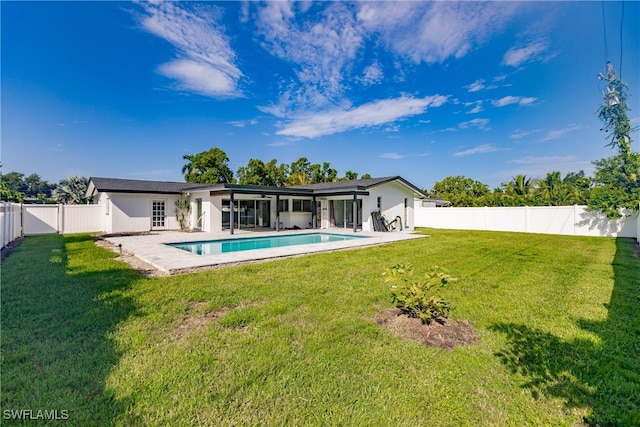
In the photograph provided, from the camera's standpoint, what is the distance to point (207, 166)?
36.5 meters

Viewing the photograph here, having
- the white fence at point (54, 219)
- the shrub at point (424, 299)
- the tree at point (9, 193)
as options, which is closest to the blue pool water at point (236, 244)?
the tree at point (9, 193)

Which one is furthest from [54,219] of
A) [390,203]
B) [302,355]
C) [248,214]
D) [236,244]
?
[390,203]

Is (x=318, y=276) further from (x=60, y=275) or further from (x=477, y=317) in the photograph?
(x=60, y=275)

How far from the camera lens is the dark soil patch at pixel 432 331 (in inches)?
157

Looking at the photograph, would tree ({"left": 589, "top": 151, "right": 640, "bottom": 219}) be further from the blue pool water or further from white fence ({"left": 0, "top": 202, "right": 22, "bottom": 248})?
white fence ({"left": 0, "top": 202, "right": 22, "bottom": 248})

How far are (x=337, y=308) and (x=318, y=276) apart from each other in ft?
7.45

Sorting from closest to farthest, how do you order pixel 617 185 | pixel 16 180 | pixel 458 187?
1. pixel 617 185
2. pixel 458 187
3. pixel 16 180

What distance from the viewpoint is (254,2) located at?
12859 mm

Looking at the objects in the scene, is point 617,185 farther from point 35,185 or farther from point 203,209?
point 35,185

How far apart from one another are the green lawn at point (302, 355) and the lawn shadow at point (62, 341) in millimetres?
20

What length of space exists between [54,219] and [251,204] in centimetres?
1171

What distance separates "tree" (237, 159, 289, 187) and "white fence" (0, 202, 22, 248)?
23.0 m

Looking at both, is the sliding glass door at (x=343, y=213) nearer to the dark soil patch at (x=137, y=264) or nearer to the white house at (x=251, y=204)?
the white house at (x=251, y=204)

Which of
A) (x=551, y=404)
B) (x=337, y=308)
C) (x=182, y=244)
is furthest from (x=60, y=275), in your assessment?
(x=551, y=404)
